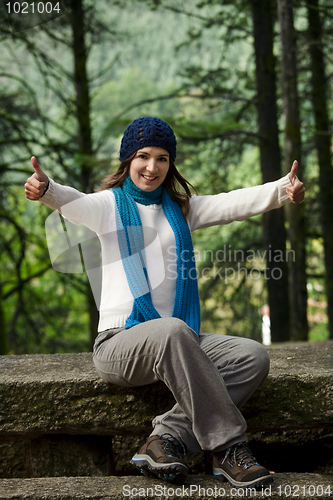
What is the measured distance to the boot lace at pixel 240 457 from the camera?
1.97 meters

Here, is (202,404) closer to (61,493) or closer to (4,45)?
(61,493)

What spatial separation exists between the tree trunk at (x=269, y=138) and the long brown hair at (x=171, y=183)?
4071mm

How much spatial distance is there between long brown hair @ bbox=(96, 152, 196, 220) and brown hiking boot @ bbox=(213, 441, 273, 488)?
49.4 inches

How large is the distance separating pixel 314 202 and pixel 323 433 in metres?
6.54

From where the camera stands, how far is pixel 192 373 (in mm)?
2023

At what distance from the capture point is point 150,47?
32438 millimetres

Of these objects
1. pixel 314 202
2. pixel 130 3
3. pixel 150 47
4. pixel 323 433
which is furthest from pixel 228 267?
pixel 150 47

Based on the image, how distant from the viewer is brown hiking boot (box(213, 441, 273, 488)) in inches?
76.4
